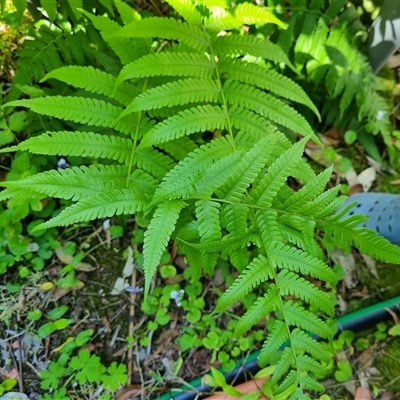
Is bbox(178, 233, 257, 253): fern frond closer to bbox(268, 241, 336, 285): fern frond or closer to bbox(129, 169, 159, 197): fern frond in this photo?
bbox(268, 241, 336, 285): fern frond

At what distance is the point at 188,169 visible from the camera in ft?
5.52

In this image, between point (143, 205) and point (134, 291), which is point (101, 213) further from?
point (134, 291)

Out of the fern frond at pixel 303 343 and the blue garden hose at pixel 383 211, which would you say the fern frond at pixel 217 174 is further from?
the blue garden hose at pixel 383 211

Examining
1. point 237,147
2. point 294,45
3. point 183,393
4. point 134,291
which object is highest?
point 294,45

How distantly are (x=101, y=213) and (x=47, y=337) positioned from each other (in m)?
1.42

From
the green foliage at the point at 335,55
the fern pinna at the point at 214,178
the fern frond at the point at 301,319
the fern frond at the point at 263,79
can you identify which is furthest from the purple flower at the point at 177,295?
the green foliage at the point at 335,55

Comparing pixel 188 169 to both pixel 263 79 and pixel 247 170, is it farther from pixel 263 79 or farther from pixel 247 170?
pixel 263 79

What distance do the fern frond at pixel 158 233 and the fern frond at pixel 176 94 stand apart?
444 millimetres

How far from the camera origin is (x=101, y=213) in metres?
1.52

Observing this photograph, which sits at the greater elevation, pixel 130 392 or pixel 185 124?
pixel 185 124

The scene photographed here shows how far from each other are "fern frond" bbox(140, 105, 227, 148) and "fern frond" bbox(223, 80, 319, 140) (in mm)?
111

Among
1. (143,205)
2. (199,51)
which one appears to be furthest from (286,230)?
(199,51)

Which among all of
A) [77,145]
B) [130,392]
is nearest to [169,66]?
[77,145]

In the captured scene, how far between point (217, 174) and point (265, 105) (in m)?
0.57
